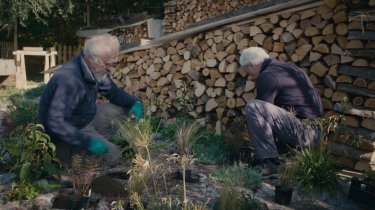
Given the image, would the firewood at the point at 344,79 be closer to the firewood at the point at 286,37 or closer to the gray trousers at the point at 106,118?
the firewood at the point at 286,37

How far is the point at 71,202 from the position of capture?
10.0 feet

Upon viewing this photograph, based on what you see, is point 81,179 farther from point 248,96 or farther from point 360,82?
point 360,82

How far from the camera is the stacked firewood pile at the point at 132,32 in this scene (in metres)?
11.6

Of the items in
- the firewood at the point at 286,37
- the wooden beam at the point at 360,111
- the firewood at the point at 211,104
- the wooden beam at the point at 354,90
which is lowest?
the firewood at the point at 211,104

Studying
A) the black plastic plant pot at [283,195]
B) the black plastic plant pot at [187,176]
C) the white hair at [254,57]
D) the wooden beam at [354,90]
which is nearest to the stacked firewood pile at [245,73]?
the wooden beam at [354,90]

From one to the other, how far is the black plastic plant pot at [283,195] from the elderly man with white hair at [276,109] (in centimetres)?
56

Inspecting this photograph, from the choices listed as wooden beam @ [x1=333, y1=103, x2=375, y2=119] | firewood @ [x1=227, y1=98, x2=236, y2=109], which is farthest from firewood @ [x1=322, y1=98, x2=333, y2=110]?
firewood @ [x1=227, y1=98, x2=236, y2=109]

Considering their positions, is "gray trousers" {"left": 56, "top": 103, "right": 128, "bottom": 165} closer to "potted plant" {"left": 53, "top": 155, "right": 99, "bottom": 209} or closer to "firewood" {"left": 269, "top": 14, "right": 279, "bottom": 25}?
"potted plant" {"left": 53, "top": 155, "right": 99, "bottom": 209}

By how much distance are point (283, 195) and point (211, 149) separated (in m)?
1.56

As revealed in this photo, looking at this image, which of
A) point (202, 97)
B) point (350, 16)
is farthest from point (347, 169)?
point (202, 97)

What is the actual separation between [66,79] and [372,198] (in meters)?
2.82

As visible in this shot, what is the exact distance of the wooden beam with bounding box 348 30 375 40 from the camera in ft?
13.4

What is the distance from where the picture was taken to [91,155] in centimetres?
391

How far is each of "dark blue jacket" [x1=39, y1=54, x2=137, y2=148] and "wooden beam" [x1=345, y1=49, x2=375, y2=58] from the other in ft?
8.43
